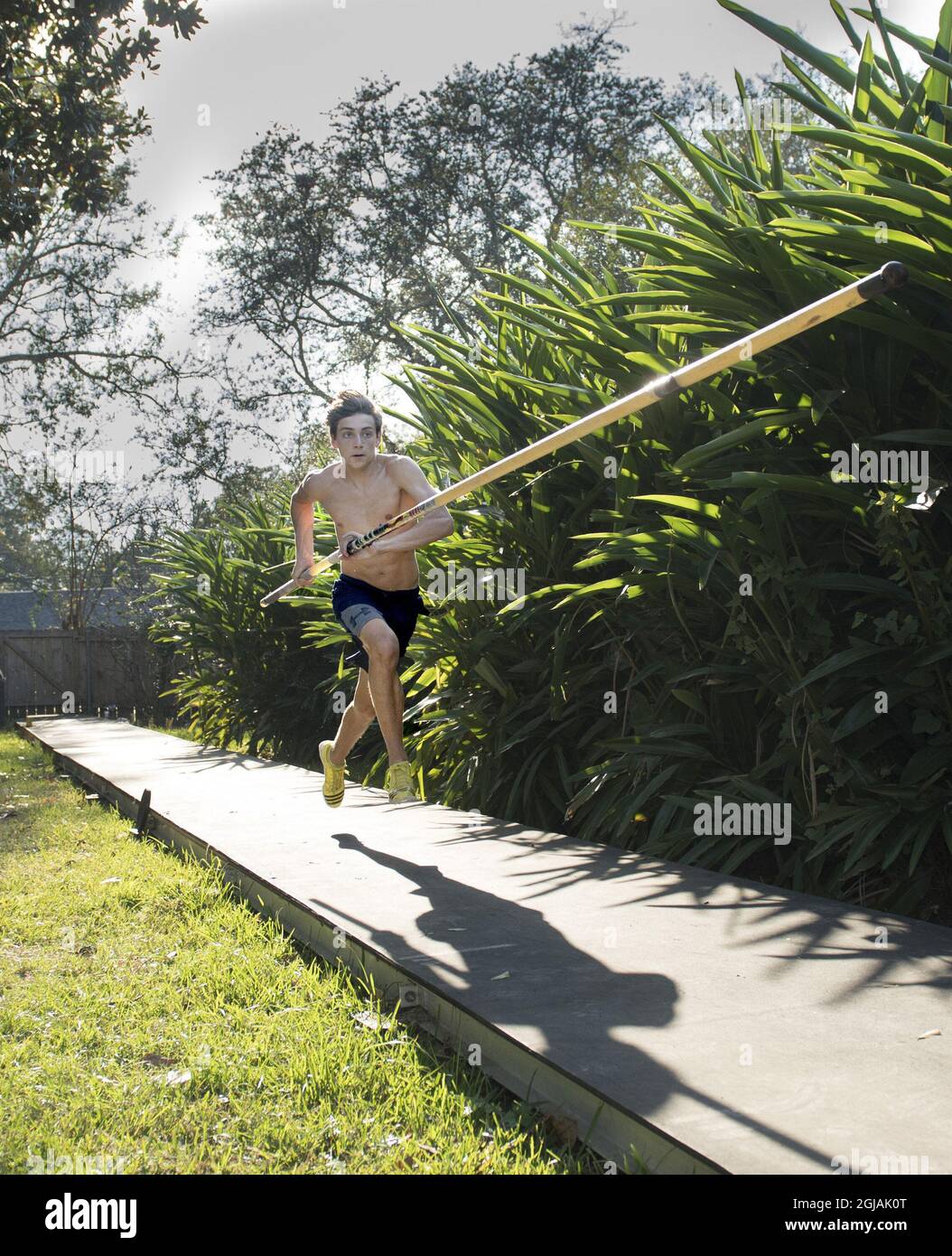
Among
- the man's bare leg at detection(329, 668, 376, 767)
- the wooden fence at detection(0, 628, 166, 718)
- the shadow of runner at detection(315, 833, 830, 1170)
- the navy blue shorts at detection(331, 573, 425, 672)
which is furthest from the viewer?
the wooden fence at detection(0, 628, 166, 718)

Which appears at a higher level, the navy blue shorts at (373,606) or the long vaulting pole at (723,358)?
the long vaulting pole at (723,358)

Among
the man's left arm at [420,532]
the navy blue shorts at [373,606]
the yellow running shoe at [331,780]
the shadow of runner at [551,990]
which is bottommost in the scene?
the shadow of runner at [551,990]

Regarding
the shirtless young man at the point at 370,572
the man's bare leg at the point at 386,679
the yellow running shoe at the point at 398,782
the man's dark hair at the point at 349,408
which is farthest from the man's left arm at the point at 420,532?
the yellow running shoe at the point at 398,782

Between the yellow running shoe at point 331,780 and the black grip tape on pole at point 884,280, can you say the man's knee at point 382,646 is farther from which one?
the black grip tape on pole at point 884,280

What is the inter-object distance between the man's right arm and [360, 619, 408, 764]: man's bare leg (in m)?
0.64

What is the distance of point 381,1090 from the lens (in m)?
2.59

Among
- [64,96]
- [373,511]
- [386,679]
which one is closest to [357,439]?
[373,511]

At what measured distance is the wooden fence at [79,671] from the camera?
19.7 m

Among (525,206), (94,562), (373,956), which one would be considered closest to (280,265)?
(525,206)

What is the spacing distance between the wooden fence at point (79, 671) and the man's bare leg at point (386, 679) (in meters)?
14.4

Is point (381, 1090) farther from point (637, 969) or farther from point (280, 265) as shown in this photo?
point (280, 265)

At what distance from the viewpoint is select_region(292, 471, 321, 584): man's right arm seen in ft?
17.9
